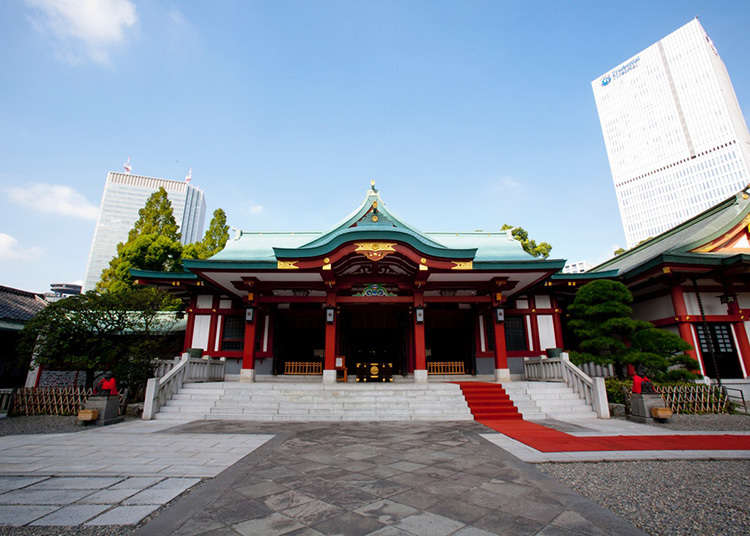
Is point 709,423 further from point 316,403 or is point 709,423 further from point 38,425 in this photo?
point 38,425

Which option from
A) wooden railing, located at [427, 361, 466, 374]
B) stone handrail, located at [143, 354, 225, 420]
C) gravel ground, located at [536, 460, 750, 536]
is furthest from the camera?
wooden railing, located at [427, 361, 466, 374]

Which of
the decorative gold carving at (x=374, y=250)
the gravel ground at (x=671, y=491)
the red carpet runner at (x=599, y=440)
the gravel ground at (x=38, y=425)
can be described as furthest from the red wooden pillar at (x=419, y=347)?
the gravel ground at (x=38, y=425)

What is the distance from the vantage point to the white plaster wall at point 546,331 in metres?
15.4

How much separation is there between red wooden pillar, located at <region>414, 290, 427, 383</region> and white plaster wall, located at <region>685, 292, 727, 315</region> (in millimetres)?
10164

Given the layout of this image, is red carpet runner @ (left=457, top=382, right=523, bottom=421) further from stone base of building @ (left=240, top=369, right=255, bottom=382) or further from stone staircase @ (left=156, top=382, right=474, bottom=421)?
stone base of building @ (left=240, top=369, right=255, bottom=382)

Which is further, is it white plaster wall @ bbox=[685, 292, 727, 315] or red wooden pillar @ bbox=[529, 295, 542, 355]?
red wooden pillar @ bbox=[529, 295, 542, 355]

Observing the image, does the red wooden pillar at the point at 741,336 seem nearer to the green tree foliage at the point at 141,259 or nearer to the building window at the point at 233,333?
the building window at the point at 233,333

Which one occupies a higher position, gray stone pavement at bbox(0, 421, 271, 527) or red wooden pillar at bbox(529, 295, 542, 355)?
red wooden pillar at bbox(529, 295, 542, 355)

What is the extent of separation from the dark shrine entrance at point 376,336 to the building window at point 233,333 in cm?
458

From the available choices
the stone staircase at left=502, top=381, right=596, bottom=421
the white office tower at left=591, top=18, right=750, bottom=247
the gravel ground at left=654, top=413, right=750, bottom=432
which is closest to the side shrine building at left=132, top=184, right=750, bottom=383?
the stone staircase at left=502, top=381, right=596, bottom=421

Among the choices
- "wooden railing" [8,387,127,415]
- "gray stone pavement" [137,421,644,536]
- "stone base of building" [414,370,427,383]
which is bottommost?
"gray stone pavement" [137,421,644,536]

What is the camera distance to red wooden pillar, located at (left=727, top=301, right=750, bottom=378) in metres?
12.6

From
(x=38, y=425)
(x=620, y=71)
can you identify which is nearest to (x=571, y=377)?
(x=38, y=425)

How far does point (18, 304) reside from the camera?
17.2 meters
